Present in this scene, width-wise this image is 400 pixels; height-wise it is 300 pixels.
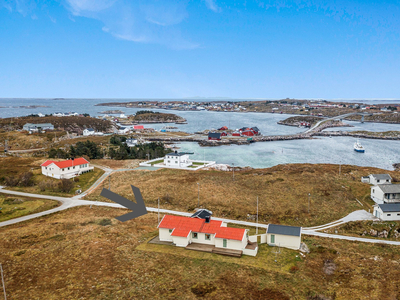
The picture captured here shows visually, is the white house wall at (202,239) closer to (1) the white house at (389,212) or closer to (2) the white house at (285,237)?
(2) the white house at (285,237)

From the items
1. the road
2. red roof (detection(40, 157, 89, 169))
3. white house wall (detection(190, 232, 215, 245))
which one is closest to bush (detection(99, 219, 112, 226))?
the road

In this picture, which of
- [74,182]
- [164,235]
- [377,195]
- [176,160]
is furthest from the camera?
[176,160]

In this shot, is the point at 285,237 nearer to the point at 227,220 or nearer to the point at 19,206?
the point at 227,220

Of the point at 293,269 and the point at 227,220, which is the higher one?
the point at 293,269

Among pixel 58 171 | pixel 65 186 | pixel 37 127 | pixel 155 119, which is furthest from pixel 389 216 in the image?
pixel 155 119

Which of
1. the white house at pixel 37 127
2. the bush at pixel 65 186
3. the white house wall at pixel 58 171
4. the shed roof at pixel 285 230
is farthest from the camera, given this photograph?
the white house at pixel 37 127

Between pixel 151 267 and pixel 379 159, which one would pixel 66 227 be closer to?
pixel 151 267

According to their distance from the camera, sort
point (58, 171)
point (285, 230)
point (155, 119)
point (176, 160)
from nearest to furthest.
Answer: point (285, 230) → point (58, 171) → point (176, 160) → point (155, 119)

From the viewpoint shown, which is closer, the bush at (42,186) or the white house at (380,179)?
the white house at (380,179)

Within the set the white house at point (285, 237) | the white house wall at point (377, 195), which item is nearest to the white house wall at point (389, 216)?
the white house wall at point (377, 195)
